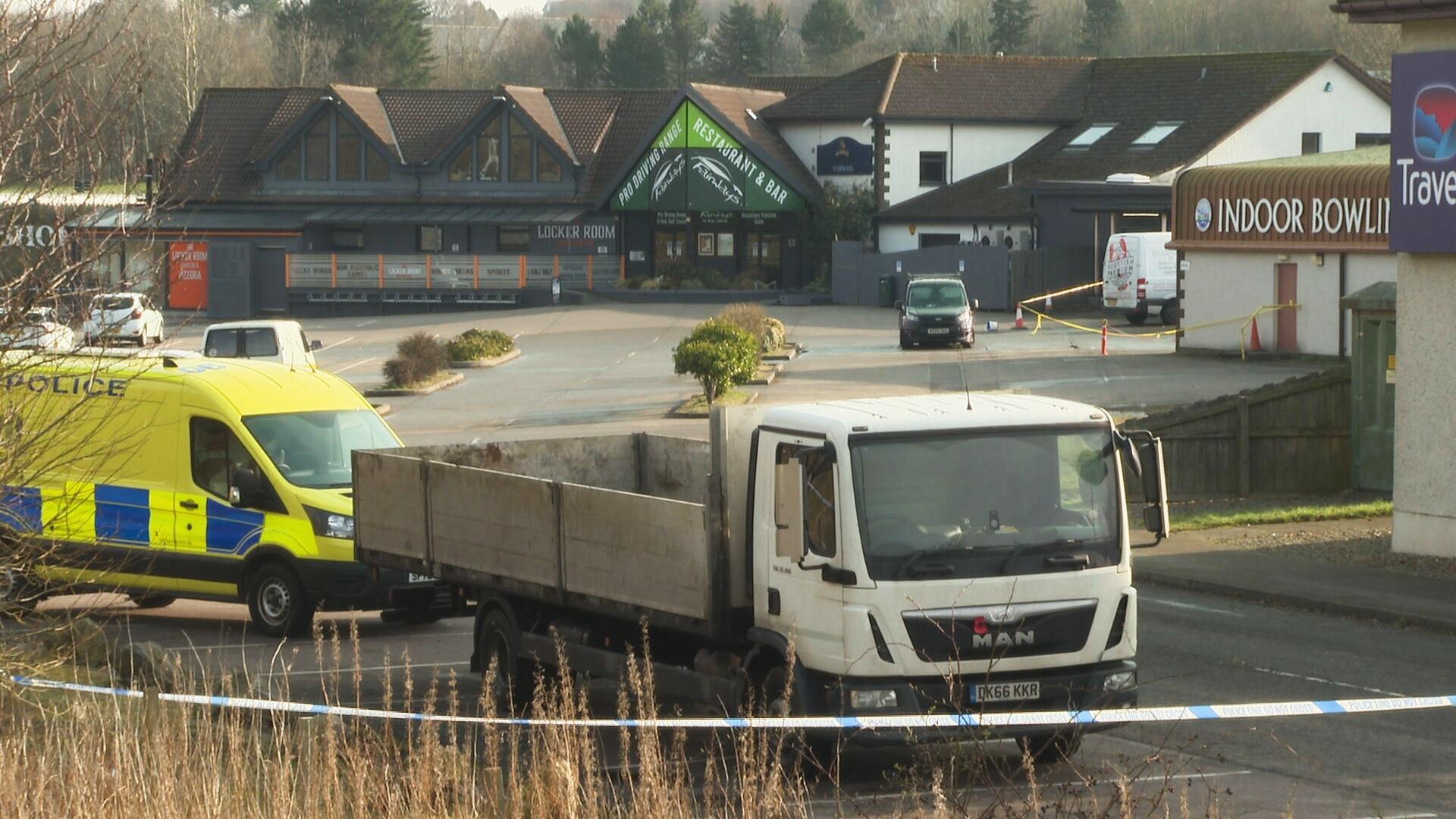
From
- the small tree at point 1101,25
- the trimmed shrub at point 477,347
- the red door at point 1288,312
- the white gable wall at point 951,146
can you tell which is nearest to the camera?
the red door at point 1288,312

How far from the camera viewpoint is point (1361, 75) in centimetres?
6319

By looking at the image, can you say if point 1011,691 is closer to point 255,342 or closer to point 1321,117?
point 255,342

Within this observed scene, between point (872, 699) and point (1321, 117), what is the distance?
58196mm

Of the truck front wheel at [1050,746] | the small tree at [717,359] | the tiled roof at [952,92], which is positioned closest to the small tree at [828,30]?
the tiled roof at [952,92]

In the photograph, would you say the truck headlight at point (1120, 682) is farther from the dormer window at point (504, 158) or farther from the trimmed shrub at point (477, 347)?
the dormer window at point (504, 158)

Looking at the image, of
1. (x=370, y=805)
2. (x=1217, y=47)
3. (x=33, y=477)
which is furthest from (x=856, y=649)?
(x=1217, y=47)

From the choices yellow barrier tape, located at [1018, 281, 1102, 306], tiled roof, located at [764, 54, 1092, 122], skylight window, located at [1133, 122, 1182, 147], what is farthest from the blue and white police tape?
tiled roof, located at [764, 54, 1092, 122]

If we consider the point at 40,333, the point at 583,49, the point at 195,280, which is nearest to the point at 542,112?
the point at 195,280

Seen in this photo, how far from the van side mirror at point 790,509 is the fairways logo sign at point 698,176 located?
57232 millimetres

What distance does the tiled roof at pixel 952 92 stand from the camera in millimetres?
67688

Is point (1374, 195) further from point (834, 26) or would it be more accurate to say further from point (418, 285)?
point (834, 26)

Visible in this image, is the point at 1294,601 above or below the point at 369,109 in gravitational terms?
below

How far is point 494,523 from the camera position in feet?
42.7

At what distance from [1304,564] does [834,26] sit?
9745 centimetres
